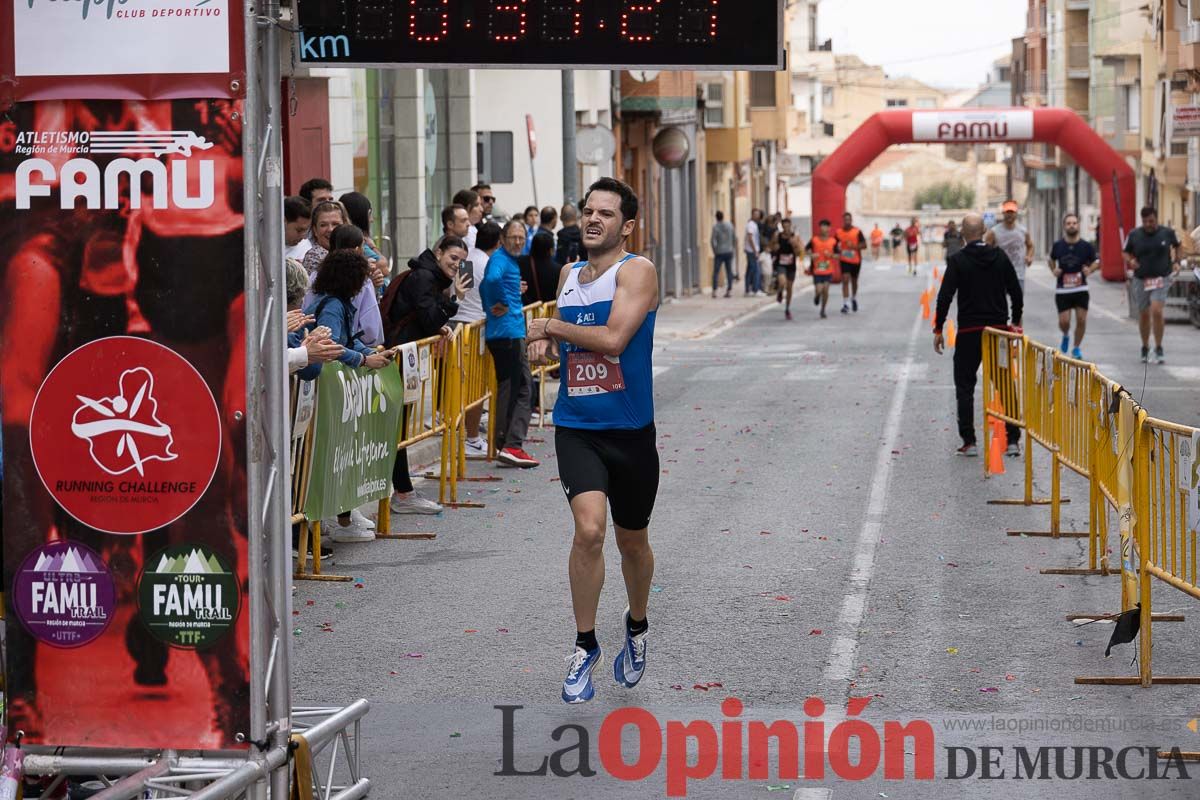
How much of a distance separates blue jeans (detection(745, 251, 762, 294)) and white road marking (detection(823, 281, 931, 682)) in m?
26.7

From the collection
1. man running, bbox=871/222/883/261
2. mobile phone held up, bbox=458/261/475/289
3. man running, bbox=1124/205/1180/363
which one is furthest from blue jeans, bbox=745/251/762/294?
man running, bbox=871/222/883/261

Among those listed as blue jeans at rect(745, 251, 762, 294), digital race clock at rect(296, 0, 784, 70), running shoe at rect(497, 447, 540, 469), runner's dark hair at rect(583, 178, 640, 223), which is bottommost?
running shoe at rect(497, 447, 540, 469)

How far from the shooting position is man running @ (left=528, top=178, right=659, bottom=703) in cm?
760

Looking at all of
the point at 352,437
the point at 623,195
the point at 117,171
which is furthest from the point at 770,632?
the point at 117,171

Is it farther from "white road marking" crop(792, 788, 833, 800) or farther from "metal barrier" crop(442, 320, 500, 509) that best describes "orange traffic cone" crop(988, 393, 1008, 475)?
"white road marking" crop(792, 788, 833, 800)

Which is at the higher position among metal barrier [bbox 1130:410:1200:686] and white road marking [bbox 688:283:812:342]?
metal barrier [bbox 1130:410:1200:686]

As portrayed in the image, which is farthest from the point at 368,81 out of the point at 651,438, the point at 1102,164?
the point at 1102,164

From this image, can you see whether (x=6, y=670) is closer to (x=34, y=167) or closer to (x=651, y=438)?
(x=34, y=167)

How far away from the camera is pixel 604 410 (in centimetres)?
770

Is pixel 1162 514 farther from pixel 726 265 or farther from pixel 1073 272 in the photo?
pixel 726 265

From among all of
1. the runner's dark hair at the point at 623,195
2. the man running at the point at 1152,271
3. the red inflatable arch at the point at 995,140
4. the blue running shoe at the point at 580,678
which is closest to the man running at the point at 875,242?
→ the red inflatable arch at the point at 995,140

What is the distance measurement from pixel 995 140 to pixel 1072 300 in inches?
832

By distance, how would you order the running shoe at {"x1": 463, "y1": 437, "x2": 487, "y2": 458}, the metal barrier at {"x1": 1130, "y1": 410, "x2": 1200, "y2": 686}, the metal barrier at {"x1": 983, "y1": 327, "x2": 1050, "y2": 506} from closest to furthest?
the metal barrier at {"x1": 1130, "y1": 410, "x2": 1200, "y2": 686}, the metal barrier at {"x1": 983, "y1": 327, "x2": 1050, "y2": 506}, the running shoe at {"x1": 463, "y1": 437, "x2": 487, "y2": 458}

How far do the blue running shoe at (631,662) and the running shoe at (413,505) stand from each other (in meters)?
5.06
